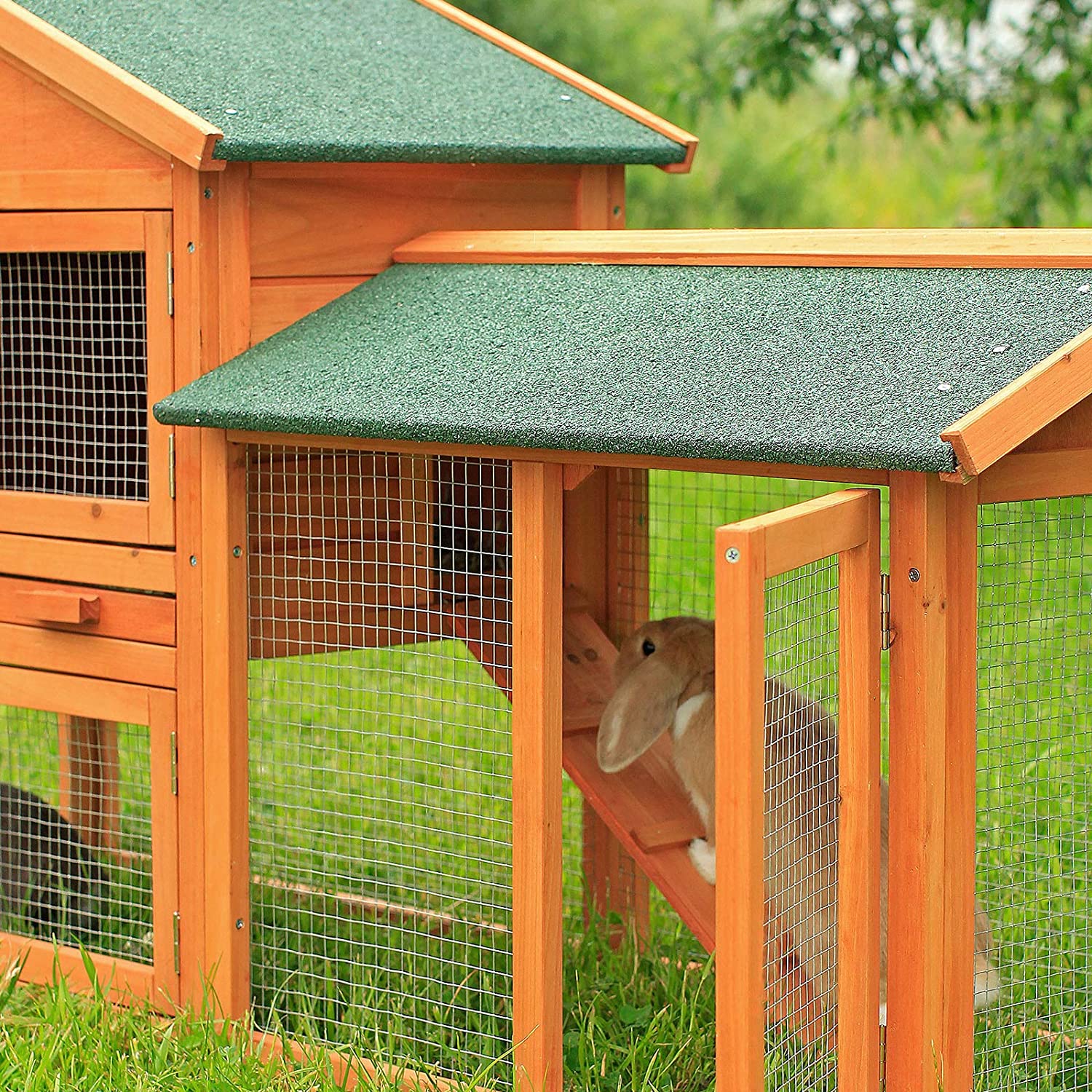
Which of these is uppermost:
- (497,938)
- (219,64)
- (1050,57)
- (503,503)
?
(1050,57)

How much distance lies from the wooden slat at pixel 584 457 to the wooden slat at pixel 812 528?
0.17 ft

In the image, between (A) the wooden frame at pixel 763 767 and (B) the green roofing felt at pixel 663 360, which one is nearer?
(A) the wooden frame at pixel 763 767

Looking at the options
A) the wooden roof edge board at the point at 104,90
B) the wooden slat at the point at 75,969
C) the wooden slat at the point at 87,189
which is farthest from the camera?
the wooden slat at the point at 75,969

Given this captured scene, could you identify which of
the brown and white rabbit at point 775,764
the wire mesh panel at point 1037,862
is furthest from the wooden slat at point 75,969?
the wire mesh panel at point 1037,862

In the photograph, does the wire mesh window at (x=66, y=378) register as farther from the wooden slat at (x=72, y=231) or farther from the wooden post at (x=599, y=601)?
the wooden post at (x=599, y=601)

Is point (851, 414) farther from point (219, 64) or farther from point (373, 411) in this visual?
point (219, 64)

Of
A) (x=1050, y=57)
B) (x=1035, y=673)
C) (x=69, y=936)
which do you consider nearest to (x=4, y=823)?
(x=69, y=936)

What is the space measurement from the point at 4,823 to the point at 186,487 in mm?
1252

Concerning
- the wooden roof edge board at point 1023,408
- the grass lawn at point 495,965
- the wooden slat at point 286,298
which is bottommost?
the grass lawn at point 495,965

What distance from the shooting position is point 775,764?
2971 mm

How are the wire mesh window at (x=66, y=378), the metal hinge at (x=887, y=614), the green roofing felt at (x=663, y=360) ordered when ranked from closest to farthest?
1. the green roofing felt at (x=663, y=360)
2. the metal hinge at (x=887, y=614)
3. the wire mesh window at (x=66, y=378)

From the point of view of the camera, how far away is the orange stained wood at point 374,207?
3.34m

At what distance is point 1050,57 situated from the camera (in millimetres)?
7309

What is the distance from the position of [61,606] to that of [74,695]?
200 millimetres
